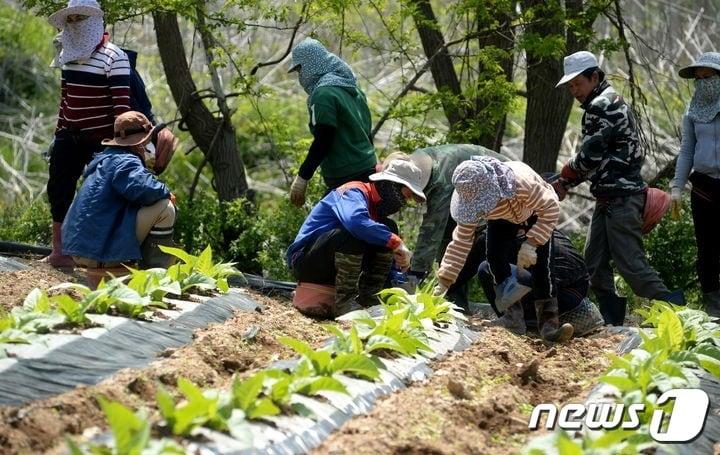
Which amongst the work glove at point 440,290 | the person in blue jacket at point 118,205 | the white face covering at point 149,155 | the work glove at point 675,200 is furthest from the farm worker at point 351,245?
the work glove at point 675,200

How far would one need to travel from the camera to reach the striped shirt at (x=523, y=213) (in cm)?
602

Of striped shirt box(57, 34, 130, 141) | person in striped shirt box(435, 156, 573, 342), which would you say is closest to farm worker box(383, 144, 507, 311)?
person in striped shirt box(435, 156, 573, 342)

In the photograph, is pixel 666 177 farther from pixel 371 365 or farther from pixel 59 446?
pixel 59 446

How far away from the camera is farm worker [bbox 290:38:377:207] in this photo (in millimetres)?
7016

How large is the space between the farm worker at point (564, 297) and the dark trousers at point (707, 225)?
1061 millimetres

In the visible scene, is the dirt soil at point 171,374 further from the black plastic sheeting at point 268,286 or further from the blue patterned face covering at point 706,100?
the blue patterned face covering at point 706,100

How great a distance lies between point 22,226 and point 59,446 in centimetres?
594

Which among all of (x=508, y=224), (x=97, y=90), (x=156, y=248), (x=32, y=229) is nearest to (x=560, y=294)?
(x=508, y=224)

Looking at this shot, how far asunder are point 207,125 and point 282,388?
596cm

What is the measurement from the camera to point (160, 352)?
16.3 ft

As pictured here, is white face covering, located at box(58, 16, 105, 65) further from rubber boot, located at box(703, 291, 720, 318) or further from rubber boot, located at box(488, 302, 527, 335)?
rubber boot, located at box(703, 291, 720, 318)

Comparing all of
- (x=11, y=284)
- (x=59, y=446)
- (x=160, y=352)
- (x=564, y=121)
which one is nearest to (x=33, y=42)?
(x=564, y=121)

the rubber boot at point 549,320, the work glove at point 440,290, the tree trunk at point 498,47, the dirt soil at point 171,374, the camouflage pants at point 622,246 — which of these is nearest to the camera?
the dirt soil at point 171,374

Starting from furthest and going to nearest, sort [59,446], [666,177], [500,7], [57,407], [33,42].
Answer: [33,42] → [666,177] → [500,7] → [57,407] → [59,446]
